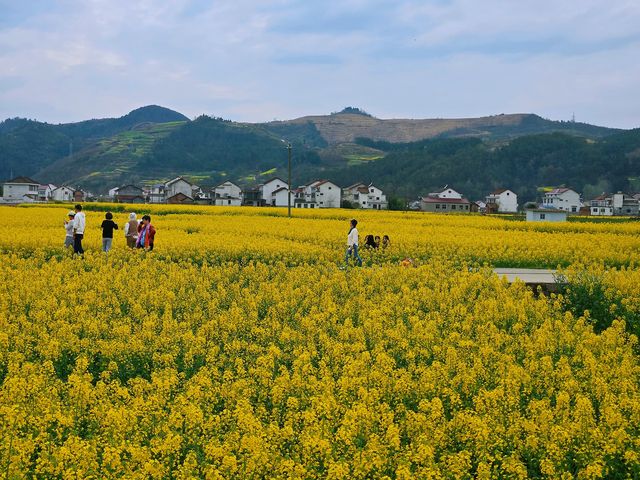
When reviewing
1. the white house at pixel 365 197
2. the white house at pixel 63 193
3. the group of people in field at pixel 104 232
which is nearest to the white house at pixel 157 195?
the white house at pixel 63 193

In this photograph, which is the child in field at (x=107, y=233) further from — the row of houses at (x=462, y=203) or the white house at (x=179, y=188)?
the white house at (x=179, y=188)

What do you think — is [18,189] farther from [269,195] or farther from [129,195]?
[269,195]

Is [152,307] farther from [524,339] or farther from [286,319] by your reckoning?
[524,339]

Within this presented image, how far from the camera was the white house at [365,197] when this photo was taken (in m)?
113

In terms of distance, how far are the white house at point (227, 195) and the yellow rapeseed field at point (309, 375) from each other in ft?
280

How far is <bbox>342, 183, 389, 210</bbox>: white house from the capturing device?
113m

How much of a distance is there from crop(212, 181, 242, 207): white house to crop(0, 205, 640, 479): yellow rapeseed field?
85.5 metres

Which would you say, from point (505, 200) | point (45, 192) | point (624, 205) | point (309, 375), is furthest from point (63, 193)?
point (309, 375)

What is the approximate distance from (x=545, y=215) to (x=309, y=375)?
4786 cm

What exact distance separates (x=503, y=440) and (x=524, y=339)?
15.4ft

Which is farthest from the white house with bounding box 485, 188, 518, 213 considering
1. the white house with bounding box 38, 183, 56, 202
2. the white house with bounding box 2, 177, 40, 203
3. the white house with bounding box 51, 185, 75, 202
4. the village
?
the white house with bounding box 38, 183, 56, 202

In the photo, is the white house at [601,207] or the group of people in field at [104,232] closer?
the group of people in field at [104,232]

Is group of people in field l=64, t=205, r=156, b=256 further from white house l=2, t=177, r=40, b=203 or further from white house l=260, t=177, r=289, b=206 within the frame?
white house l=2, t=177, r=40, b=203

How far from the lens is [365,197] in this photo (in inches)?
4478
